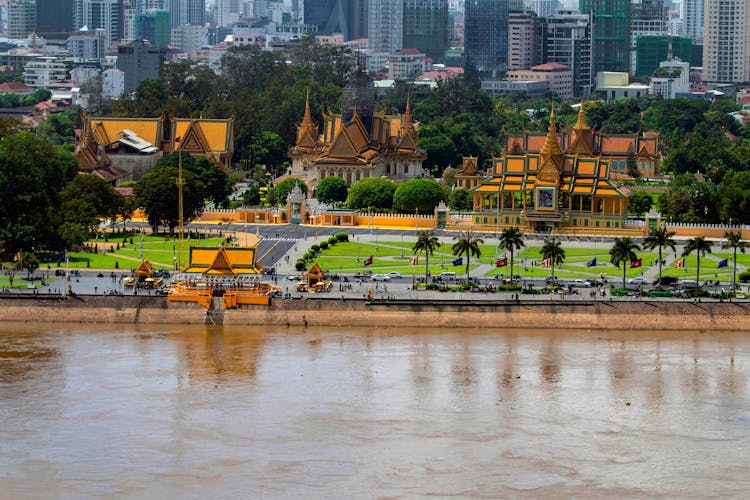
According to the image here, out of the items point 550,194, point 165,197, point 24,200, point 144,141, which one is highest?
point 144,141

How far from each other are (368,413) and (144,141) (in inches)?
2828

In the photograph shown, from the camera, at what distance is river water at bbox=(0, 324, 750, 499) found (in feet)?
174

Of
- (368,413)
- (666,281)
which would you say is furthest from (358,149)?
(368,413)

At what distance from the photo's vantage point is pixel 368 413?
5997cm

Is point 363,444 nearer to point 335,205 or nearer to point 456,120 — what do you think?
point 335,205

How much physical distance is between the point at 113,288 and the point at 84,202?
17.5 meters

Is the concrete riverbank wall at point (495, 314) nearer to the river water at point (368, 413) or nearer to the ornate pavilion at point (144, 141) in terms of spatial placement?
the river water at point (368, 413)

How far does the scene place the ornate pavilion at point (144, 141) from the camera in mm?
122681

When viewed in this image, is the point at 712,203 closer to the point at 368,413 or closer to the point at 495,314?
the point at 495,314

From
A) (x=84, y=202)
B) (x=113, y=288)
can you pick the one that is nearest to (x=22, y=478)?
(x=113, y=288)

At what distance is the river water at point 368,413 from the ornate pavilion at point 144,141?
48.7 m

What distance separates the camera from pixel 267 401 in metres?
61.7

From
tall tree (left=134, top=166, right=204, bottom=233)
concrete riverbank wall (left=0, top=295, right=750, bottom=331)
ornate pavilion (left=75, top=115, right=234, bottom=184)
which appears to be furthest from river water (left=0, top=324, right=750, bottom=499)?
ornate pavilion (left=75, top=115, right=234, bottom=184)

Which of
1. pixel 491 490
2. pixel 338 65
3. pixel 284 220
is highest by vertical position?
pixel 338 65
